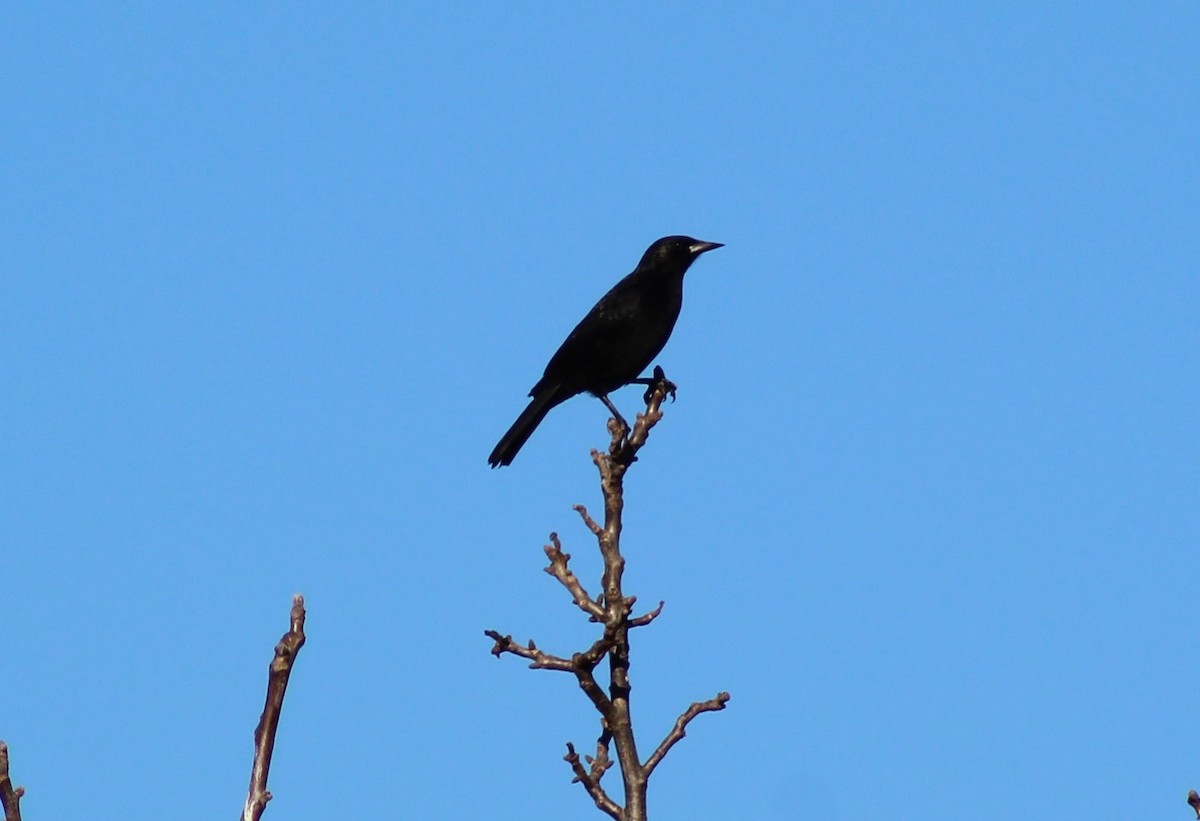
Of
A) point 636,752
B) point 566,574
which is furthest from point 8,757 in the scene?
point 566,574

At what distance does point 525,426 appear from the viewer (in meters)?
9.21

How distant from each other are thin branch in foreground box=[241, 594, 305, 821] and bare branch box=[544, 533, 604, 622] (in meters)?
1.29

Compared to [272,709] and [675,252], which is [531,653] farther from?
[675,252]

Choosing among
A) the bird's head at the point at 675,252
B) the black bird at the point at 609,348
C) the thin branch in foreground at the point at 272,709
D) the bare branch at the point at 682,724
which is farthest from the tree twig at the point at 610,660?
the bird's head at the point at 675,252

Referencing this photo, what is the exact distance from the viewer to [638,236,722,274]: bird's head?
964 cm

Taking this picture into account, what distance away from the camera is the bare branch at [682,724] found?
10.8ft

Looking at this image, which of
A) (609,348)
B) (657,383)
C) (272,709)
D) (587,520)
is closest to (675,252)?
(609,348)

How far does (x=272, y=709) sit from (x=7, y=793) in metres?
0.37

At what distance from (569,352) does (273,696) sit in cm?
678

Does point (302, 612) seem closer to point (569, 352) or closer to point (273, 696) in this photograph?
point (273, 696)

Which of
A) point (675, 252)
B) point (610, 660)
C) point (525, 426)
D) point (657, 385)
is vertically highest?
point (675, 252)

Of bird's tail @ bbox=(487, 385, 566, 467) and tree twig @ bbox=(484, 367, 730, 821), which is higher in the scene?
bird's tail @ bbox=(487, 385, 566, 467)

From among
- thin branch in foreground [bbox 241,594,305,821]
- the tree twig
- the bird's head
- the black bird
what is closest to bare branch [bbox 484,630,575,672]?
the tree twig

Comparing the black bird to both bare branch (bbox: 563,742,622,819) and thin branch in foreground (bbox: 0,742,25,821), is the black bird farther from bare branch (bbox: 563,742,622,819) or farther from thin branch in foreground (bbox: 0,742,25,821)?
thin branch in foreground (bbox: 0,742,25,821)
